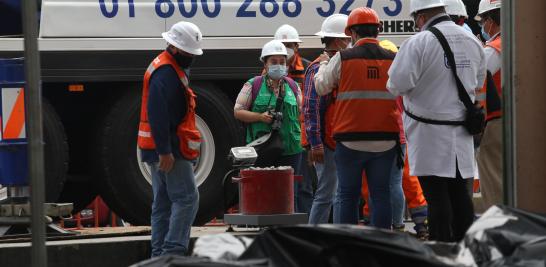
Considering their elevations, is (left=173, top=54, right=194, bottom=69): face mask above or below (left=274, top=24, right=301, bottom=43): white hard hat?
below

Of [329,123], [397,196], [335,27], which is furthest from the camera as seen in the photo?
[335,27]

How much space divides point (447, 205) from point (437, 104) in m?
0.61

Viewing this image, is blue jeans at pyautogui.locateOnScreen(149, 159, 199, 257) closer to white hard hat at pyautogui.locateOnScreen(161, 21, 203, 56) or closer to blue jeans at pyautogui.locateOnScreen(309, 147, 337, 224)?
white hard hat at pyautogui.locateOnScreen(161, 21, 203, 56)

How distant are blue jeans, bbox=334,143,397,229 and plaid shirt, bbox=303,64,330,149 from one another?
0.98 meters

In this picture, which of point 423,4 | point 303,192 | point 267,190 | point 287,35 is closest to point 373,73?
point 423,4

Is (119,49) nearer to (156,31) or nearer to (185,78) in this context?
(156,31)

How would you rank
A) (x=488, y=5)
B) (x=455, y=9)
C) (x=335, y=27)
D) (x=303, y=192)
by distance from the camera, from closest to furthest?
1. (x=455, y=9)
2. (x=488, y=5)
3. (x=335, y=27)
4. (x=303, y=192)

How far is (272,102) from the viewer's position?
1179 centimetres

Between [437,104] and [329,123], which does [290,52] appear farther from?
[437,104]

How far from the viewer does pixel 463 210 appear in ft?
28.3

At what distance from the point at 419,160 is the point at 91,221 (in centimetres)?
848

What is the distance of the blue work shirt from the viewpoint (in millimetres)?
9391

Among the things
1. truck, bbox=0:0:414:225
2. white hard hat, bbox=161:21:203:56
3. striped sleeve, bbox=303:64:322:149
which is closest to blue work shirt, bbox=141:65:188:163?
white hard hat, bbox=161:21:203:56

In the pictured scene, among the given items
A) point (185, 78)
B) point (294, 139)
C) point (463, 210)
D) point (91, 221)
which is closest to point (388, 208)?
point (463, 210)
